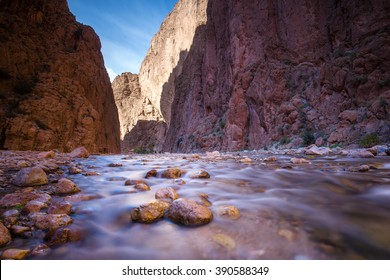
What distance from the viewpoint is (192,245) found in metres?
1.51

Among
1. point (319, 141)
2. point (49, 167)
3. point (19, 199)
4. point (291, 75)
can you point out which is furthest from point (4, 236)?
point (291, 75)

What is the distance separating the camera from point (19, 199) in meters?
2.25

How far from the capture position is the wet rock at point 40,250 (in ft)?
4.49

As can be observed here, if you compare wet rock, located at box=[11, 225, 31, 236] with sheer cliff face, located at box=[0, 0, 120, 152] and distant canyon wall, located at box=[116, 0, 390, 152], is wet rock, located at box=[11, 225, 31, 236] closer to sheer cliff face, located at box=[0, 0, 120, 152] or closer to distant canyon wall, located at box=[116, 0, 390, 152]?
distant canyon wall, located at box=[116, 0, 390, 152]

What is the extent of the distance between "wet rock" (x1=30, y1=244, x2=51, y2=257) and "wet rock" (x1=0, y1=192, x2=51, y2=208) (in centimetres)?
100

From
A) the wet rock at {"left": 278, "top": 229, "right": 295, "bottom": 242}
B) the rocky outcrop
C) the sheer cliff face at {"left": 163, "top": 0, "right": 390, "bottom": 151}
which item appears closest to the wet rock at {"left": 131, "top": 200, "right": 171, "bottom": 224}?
the wet rock at {"left": 278, "top": 229, "right": 295, "bottom": 242}

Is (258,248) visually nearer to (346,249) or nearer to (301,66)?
(346,249)

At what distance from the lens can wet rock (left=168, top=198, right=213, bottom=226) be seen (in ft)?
6.01

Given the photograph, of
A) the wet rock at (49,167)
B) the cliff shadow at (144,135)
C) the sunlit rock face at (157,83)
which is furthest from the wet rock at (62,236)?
the cliff shadow at (144,135)

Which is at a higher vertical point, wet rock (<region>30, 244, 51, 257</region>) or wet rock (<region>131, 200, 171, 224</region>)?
wet rock (<region>131, 200, 171, 224</region>)

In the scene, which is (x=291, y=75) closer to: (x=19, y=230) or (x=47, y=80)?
(x=47, y=80)

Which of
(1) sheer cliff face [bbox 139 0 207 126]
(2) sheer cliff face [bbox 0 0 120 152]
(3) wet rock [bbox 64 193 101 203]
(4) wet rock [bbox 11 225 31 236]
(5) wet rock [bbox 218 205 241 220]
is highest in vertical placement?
Answer: (1) sheer cliff face [bbox 139 0 207 126]

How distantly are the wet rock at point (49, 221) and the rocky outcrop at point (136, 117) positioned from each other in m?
58.5
